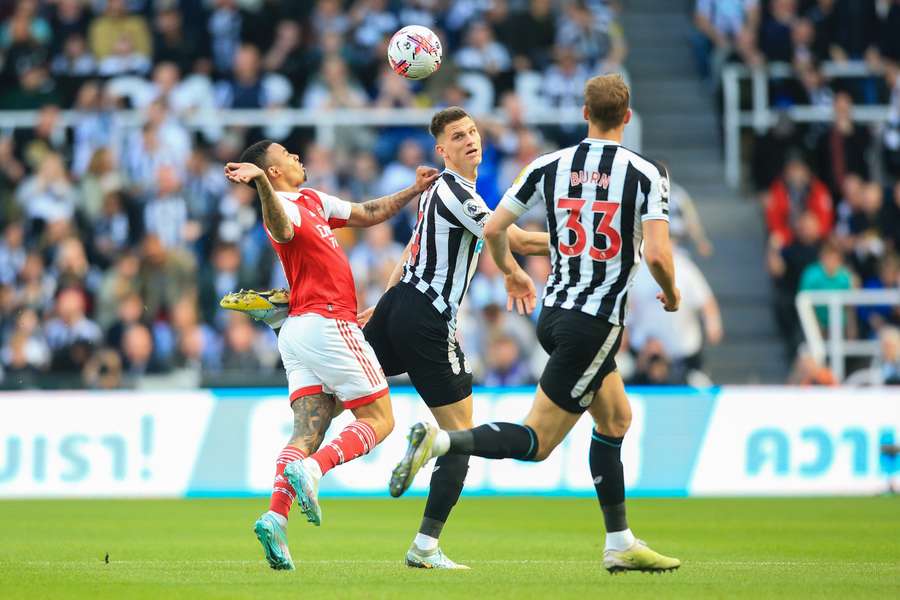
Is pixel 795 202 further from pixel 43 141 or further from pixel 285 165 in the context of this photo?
pixel 285 165

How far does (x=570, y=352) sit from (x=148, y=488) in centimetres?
869

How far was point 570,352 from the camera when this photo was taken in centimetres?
784

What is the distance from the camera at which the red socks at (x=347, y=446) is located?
8172 mm

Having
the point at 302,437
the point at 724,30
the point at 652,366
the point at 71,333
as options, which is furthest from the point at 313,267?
the point at 724,30

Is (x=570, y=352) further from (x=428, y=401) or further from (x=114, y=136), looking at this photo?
(x=114, y=136)

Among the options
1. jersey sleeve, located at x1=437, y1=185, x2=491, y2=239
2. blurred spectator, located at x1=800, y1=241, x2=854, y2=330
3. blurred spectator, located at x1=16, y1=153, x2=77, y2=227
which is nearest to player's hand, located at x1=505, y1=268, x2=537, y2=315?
jersey sleeve, located at x1=437, y1=185, x2=491, y2=239

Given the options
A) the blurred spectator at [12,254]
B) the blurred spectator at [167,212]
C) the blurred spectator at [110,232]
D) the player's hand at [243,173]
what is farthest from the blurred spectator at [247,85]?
Result: the player's hand at [243,173]

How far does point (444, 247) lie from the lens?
8711 mm

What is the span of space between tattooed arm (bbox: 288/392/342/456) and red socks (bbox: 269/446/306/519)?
101 mm

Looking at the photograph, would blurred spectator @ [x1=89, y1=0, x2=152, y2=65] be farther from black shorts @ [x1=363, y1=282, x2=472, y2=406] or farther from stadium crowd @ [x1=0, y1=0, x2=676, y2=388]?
black shorts @ [x1=363, y1=282, x2=472, y2=406]

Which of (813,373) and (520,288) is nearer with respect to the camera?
(520,288)

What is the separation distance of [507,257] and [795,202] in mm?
11909

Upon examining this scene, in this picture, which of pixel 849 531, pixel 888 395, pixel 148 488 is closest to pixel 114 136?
pixel 148 488

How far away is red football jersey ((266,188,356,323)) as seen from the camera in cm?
859
